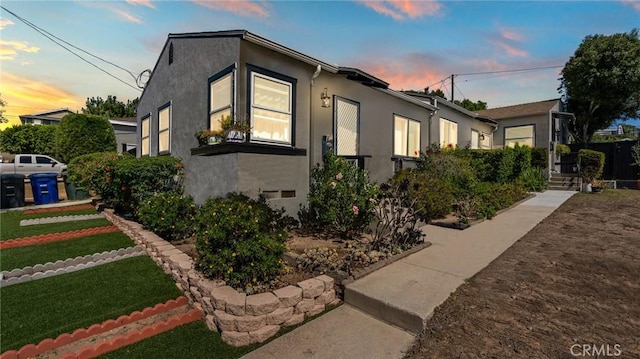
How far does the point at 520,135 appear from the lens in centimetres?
1877

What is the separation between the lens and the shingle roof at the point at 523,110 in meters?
18.0

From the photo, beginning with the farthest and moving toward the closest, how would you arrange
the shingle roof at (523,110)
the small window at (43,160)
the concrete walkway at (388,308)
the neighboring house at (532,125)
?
the small window at (43,160) < the shingle roof at (523,110) < the neighboring house at (532,125) < the concrete walkway at (388,308)

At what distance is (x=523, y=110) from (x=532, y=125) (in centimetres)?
154

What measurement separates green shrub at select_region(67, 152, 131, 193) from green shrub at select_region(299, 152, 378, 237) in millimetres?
7665

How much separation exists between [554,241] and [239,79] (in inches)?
278

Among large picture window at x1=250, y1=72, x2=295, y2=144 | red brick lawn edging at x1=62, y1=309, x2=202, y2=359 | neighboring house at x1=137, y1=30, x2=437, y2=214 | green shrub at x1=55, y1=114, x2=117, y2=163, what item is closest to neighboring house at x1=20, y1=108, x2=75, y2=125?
green shrub at x1=55, y1=114, x2=117, y2=163

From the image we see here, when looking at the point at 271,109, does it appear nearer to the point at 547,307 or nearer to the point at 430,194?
the point at 430,194

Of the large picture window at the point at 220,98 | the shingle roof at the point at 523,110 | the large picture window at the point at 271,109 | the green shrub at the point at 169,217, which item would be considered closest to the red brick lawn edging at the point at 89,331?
the green shrub at the point at 169,217

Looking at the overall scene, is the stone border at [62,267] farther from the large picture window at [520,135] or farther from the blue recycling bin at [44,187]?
the large picture window at [520,135]

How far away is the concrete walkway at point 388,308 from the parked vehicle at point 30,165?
21.2 metres

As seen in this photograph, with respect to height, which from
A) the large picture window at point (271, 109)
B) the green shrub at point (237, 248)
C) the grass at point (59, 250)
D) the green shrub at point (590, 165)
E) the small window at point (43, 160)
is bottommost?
the grass at point (59, 250)

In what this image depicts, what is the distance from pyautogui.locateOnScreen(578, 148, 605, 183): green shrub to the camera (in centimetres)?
1226

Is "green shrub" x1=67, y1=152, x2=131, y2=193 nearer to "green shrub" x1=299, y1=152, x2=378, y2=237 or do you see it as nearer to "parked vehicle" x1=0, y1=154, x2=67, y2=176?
"green shrub" x1=299, y1=152, x2=378, y2=237

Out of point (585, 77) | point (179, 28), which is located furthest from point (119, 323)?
point (585, 77)
